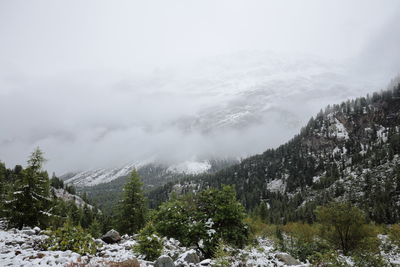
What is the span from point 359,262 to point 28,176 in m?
27.4

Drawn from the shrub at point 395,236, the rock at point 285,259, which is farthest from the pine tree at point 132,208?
the shrub at point 395,236

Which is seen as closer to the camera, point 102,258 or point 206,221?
point 102,258

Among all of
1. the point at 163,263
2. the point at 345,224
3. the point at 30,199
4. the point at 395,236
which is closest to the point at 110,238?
the point at 163,263

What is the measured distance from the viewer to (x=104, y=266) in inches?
400

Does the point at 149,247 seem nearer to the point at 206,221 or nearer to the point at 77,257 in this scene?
the point at 77,257

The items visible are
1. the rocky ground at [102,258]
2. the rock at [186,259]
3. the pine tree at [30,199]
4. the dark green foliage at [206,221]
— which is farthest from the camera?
the pine tree at [30,199]

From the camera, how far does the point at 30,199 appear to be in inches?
896

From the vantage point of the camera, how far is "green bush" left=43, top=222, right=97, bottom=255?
491 inches

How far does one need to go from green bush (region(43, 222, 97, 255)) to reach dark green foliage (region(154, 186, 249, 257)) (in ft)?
26.6

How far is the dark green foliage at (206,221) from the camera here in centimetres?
1964

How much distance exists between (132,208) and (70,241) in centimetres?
2743

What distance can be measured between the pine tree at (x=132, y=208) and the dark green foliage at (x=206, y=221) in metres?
18.6

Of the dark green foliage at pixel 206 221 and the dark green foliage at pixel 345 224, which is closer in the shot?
the dark green foliage at pixel 206 221

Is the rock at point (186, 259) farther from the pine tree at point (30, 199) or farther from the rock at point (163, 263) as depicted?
the pine tree at point (30, 199)
